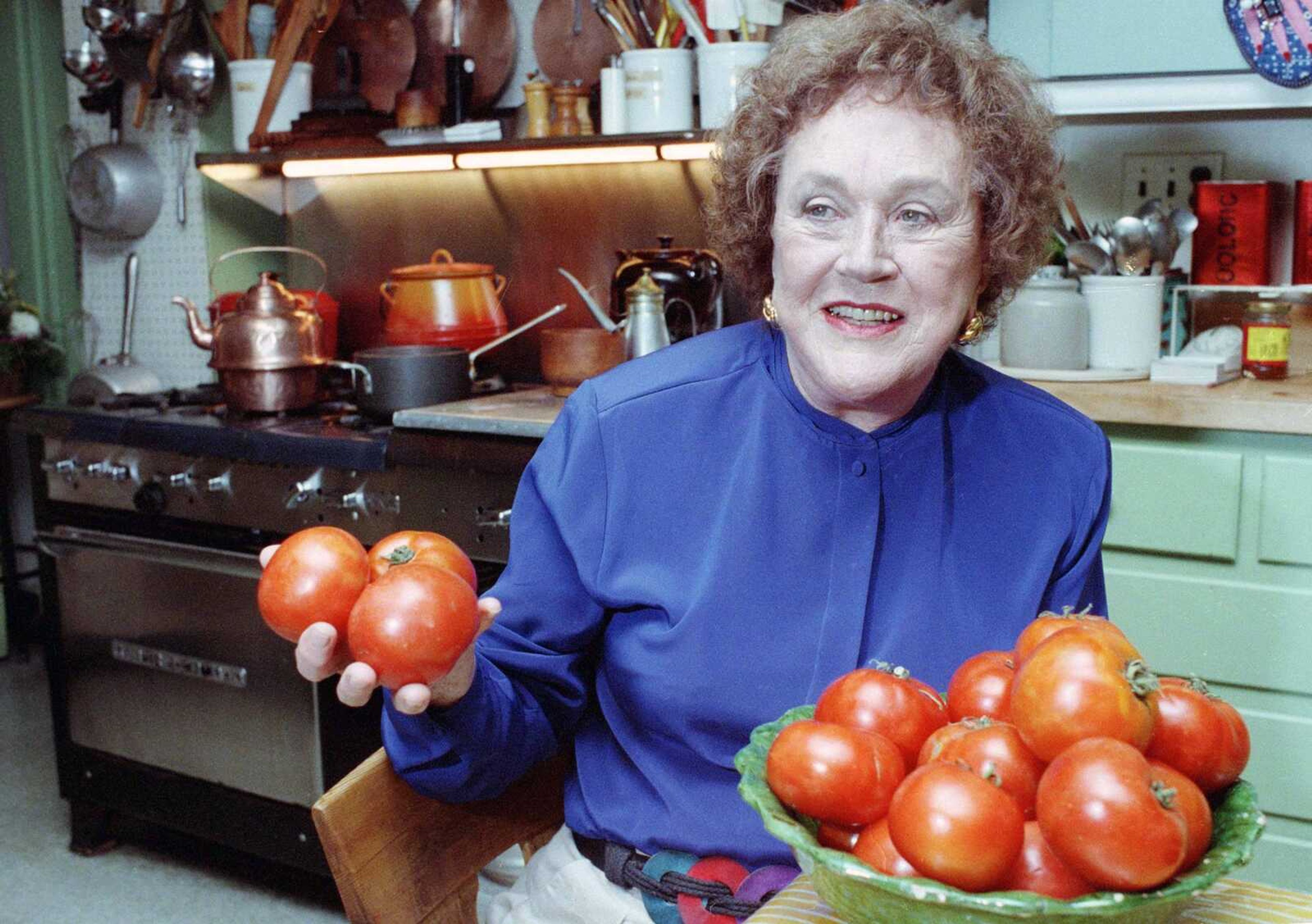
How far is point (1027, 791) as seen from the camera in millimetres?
760

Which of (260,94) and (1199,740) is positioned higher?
(260,94)

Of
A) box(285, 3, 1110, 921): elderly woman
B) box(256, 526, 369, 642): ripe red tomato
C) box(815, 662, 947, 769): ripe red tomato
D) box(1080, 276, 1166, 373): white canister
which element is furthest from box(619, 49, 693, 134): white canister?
box(815, 662, 947, 769): ripe red tomato

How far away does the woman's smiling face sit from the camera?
1.21 meters

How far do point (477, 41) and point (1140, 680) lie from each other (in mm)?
2654

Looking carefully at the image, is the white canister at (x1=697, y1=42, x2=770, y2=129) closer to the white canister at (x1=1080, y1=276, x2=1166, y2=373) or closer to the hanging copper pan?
the hanging copper pan

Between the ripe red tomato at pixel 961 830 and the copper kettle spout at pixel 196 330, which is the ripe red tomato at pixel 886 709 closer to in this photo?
A: the ripe red tomato at pixel 961 830

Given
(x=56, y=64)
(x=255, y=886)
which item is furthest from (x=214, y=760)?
(x=56, y=64)

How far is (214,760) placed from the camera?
2.64m

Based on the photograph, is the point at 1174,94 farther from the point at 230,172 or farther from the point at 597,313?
the point at 230,172

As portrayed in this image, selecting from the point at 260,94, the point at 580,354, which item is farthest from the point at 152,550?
the point at 260,94

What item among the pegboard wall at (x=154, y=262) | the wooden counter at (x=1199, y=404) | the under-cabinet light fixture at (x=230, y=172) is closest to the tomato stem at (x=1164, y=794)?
the wooden counter at (x=1199, y=404)

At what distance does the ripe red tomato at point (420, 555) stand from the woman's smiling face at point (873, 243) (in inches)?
15.8

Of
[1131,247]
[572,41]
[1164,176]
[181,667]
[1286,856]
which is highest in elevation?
[572,41]

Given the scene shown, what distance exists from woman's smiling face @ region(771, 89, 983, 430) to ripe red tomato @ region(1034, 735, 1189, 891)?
1.86ft
